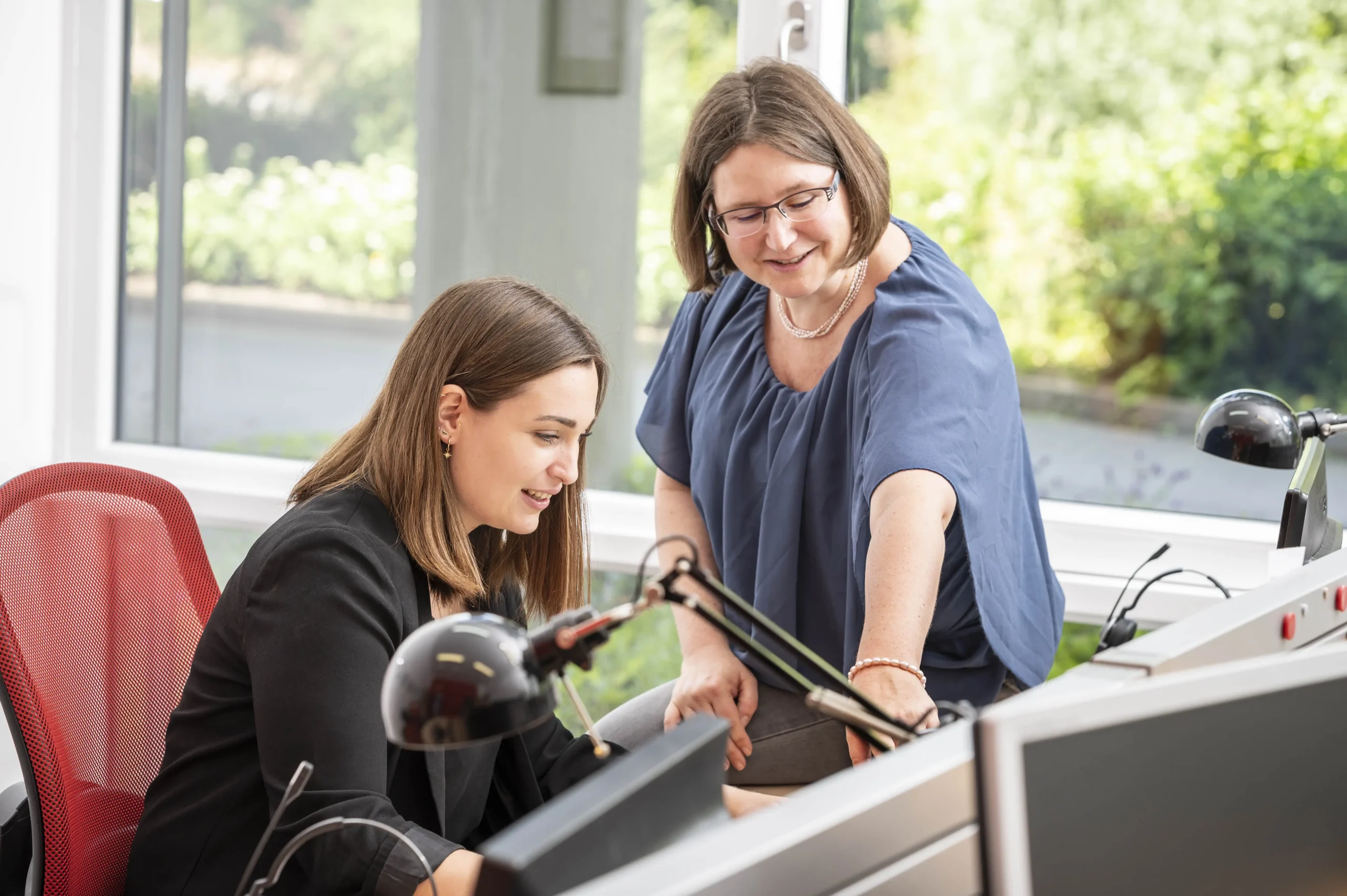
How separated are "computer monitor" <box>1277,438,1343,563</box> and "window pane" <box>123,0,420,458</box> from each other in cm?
201

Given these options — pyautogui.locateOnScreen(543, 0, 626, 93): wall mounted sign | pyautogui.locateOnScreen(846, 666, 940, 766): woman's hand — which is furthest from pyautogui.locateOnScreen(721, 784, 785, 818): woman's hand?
pyautogui.locateOnScreen(543, 0, 626, 93): wall mounted sign

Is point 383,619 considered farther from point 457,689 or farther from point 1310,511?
point 1310,511

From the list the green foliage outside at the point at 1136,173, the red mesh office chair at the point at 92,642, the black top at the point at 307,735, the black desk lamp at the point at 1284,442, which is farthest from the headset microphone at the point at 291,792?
the green foliage outside at the point at 1136,173

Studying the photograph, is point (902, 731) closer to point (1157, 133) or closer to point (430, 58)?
point (1157, 133)

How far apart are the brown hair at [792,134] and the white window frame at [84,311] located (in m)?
1.13

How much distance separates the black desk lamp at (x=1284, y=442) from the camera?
4.82 feet

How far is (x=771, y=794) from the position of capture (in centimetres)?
174

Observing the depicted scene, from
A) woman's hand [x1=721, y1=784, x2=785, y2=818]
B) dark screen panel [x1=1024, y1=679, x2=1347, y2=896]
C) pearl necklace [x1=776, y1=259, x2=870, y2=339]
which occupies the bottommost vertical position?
woman's hand [x1=721, y1=784, x2=785, y2=818]

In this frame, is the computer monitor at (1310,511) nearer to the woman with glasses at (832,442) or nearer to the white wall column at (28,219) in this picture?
the woman with glasses at (832,442)

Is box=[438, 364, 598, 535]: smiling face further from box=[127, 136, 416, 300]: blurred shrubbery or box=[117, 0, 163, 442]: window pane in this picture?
box=[117, 0, 163, 442]: window pane

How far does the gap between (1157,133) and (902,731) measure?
191 cm

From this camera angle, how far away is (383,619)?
1367mm

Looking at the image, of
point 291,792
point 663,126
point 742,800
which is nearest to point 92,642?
point 291,792

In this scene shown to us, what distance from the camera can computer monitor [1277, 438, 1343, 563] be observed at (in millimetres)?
1459
